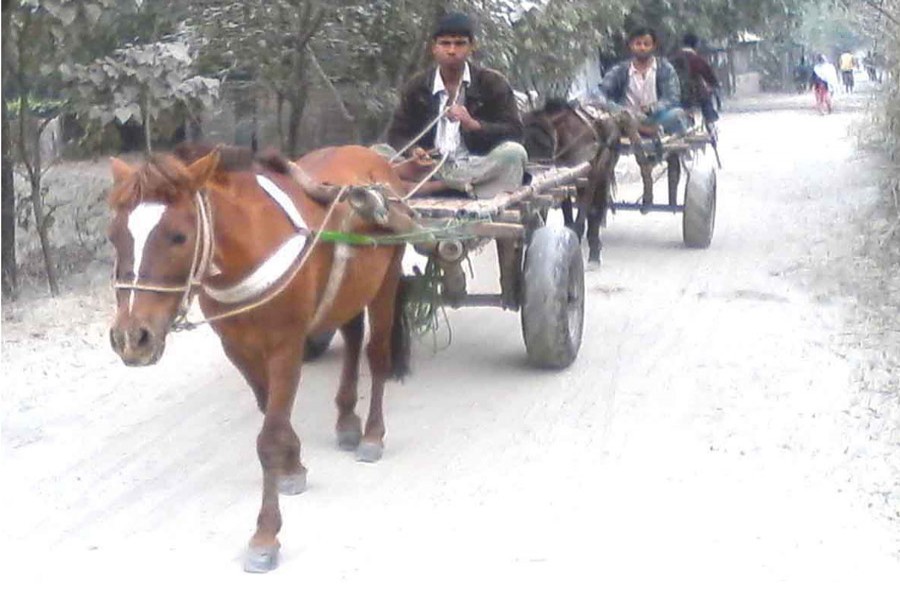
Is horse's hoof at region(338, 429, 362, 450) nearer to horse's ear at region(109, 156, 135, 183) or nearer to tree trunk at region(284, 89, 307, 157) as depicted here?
horse's ear at region(109, 156, 135, 183)

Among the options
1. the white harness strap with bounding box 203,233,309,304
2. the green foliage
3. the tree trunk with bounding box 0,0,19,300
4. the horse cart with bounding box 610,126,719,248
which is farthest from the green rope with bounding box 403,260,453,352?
the horse cart with bounding box 610,126,719,248

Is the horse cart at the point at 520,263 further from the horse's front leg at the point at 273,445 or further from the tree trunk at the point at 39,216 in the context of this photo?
the tree trunk at the point at 39,216

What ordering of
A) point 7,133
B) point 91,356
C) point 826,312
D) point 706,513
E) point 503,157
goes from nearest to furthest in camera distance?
point 706,513 → point 503,157 → point 91,356 → point 826,312 → point 7,133

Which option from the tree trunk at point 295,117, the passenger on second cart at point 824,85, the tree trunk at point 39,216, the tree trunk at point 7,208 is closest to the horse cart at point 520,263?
the tree trunk at point 39,216

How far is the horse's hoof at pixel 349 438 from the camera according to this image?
681 cm

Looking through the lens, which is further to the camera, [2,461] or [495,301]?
[495,301]

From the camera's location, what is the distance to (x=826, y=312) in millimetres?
10000

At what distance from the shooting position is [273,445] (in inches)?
213

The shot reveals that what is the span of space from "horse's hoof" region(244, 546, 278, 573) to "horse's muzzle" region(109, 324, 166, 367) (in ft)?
2.97

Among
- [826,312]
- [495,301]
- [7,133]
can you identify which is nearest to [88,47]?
[7,133]

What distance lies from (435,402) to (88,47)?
A: 5746 millimetres

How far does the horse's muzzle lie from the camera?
4.77 meters

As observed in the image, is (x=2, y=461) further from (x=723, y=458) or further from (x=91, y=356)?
(x=723, y=458)

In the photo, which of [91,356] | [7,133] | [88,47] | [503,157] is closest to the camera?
[503,157]
